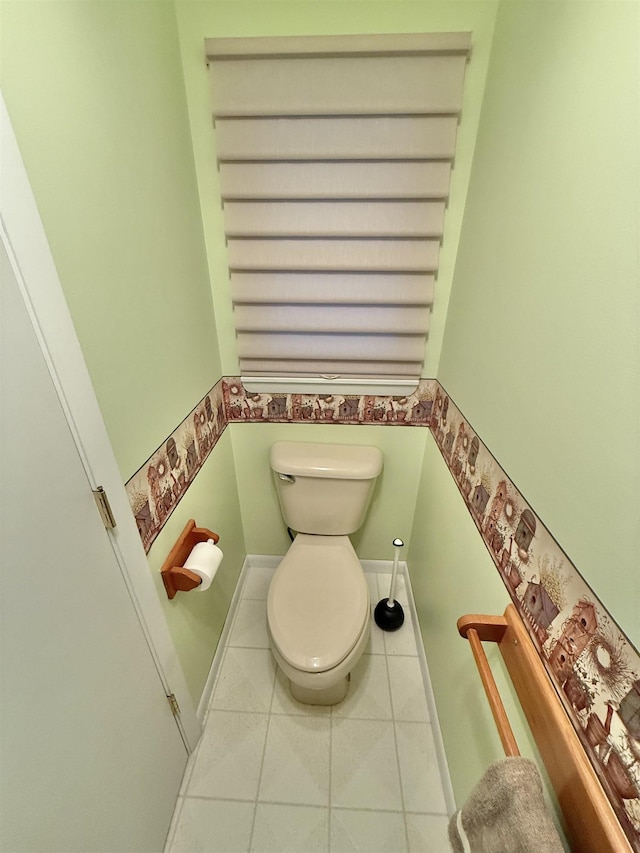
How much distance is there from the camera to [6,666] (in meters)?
0.46

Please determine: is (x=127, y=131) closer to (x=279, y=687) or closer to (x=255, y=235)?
(x=255, y=235)

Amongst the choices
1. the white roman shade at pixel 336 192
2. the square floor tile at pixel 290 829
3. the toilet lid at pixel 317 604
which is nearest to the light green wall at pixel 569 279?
the white roman shade at pixel 336 192

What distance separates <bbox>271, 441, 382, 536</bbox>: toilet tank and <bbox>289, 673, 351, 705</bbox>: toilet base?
546mm

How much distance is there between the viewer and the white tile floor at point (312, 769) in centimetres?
97

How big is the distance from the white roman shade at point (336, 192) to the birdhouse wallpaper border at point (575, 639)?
634 millimetres

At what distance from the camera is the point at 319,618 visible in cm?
111

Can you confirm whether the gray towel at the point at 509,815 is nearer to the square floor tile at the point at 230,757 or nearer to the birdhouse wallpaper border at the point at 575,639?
the birdhouse wallpaper border at the point at 575,639

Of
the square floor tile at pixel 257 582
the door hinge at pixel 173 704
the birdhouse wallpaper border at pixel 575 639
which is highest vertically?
the birdhouse wallpaper border at pixel 575 639

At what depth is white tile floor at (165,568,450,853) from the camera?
0.97m

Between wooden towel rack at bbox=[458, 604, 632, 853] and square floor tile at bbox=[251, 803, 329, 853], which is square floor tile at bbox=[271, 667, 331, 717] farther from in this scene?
wooden towel rack at bbox=[458, 604, 632, 853]

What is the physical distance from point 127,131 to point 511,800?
1.43 m

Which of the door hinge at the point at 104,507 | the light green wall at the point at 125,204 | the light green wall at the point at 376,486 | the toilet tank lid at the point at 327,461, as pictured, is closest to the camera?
the light green wall at the point at 125,204

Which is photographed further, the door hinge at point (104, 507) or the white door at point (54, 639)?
the door hinge at point (104, 507)

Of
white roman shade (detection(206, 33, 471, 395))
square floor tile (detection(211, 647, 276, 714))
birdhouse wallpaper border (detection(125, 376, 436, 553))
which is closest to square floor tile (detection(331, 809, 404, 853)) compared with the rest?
square floor tile (detection(211, 647, 276, 714))
